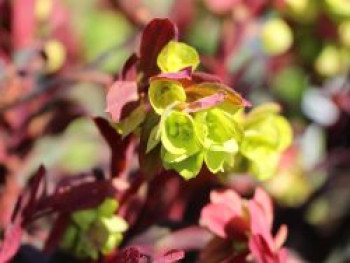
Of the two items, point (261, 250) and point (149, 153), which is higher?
point (149, 153)

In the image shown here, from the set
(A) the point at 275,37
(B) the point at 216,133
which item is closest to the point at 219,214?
(B) the point at 216,133

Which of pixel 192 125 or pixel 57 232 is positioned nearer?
pixel 192 125

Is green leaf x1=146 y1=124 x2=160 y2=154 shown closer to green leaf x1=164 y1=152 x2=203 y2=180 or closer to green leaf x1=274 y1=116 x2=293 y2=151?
green leaf x1=164 y1=152 x2=203 y2=180

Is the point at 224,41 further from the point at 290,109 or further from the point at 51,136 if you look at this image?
the point at 51,136

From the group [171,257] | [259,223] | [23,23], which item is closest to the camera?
[171,257]

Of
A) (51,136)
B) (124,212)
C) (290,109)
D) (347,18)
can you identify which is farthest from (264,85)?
(124,212)

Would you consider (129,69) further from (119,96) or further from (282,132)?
(282,132)

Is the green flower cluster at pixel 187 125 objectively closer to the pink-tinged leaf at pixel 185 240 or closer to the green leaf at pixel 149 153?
the green leaf at pixel 149 153
